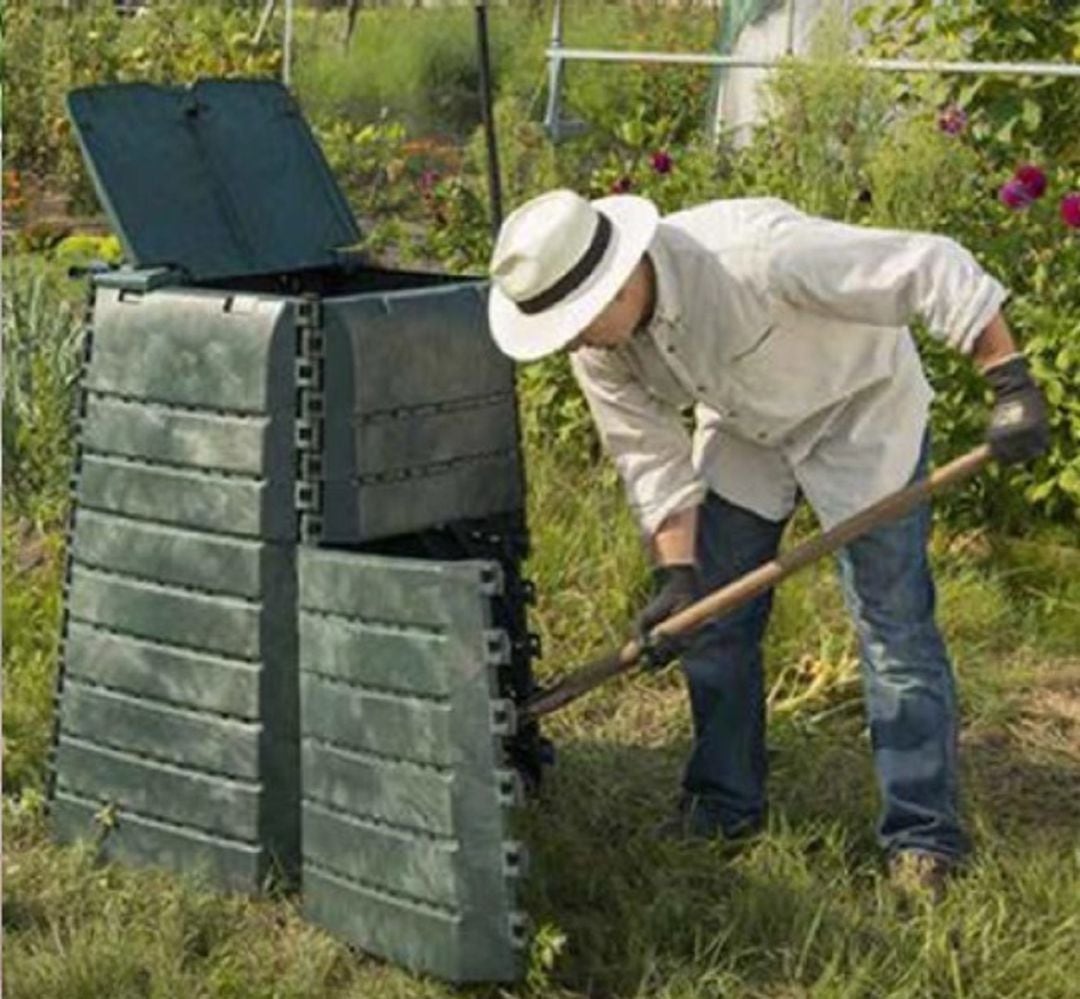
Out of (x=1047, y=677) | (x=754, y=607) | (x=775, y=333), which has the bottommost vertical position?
(x=1047, y=677)

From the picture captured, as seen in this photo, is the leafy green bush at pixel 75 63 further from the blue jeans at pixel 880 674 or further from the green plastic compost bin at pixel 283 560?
the blue jeans at pixel 880 674

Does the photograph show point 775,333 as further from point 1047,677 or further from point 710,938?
point 1047,677

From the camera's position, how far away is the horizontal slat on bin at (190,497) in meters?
3.88

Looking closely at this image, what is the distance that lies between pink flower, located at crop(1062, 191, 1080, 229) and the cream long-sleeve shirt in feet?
4.73

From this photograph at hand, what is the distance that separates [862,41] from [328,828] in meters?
5.19

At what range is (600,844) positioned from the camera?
4273 mm

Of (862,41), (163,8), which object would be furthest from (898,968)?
(163,8)

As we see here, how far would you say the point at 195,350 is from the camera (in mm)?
3928

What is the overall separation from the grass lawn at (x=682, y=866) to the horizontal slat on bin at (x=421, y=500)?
24.5 inches

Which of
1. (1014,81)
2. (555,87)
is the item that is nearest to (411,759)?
(1014,81)

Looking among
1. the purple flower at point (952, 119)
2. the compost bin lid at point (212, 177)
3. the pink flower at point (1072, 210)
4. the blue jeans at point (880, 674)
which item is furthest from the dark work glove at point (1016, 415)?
the purple flower at point (952, 119)

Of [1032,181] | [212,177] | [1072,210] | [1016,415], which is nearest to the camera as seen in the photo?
[1016,415]

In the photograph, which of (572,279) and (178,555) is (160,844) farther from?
(572,279)

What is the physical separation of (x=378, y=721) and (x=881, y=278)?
1044mm
